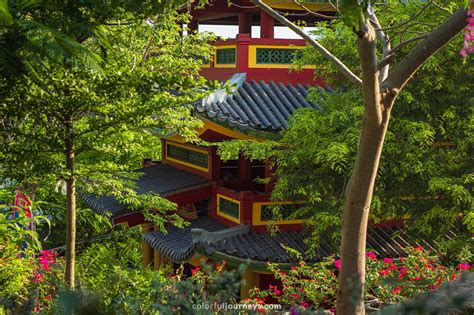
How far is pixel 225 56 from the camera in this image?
34.1 ft

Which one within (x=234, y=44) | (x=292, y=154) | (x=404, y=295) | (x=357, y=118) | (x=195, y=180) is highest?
(x=234, y=44)

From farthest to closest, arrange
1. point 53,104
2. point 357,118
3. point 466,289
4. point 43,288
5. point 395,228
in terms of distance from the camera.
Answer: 1. point 395,228
2. point 357,118
3. point 43,288
4. point 53,104
5. point 466,289

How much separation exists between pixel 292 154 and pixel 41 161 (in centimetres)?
Answer: 355

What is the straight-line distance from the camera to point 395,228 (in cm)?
952

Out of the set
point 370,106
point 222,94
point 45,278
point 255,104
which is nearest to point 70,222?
point 45,278

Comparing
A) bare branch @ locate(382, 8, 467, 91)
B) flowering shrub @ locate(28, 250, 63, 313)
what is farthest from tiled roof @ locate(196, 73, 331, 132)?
bare branch @ locate(382, 8, 467, 91)

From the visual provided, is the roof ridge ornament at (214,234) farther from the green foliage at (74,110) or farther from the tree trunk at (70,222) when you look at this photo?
the tree trunk at (70,222)

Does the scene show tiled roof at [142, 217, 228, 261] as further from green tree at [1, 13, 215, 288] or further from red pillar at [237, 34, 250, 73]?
green tree at [1, 13, 215, 288]

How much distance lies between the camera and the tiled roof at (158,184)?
10.6 m

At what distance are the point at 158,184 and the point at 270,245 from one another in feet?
11.7

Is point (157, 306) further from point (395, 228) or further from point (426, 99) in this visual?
point (395, 228)

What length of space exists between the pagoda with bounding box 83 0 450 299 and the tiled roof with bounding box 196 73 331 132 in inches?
0.6

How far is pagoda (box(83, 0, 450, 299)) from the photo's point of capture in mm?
8562

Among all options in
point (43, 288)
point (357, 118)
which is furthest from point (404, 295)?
point (43, 288)
